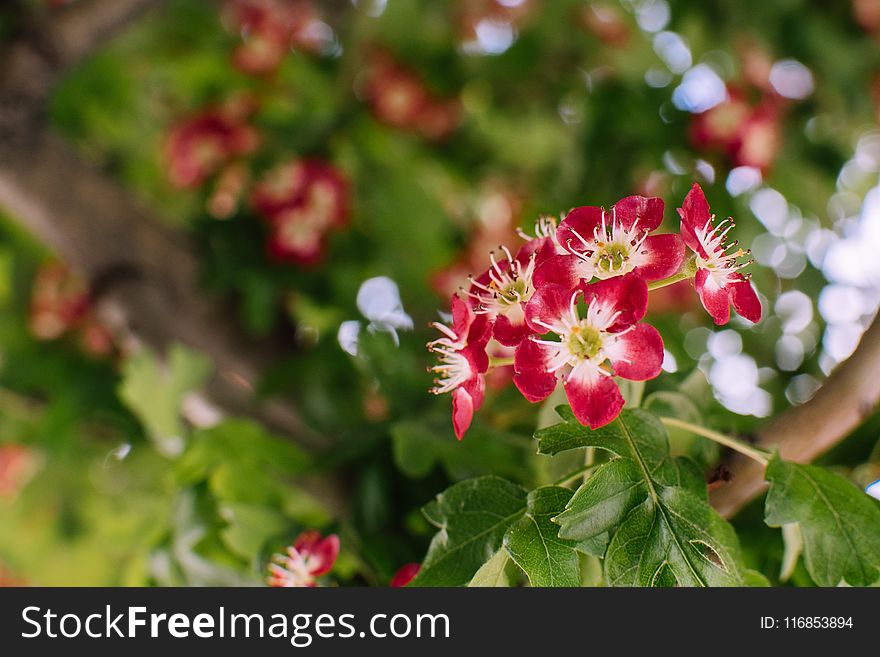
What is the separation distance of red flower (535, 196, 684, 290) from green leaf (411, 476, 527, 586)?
13 centimetres

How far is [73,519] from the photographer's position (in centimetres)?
146

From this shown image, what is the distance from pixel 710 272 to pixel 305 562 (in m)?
0.38

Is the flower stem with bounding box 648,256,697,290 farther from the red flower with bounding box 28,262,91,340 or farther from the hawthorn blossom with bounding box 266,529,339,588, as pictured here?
the red flower with bounding box 28,262,91,340

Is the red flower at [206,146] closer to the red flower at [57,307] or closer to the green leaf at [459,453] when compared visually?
the red flower at [57,307]

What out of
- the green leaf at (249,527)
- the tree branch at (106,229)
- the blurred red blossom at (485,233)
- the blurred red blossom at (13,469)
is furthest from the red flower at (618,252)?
the blurred red blossom at (13,469)

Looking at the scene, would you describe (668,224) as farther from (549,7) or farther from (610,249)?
(549,7)

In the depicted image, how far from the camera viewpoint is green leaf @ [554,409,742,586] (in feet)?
1.40

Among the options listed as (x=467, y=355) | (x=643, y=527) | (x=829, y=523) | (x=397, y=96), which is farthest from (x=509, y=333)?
(x=397, y=96)

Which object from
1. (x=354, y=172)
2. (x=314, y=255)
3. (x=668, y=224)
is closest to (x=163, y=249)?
(x=314, y=255)

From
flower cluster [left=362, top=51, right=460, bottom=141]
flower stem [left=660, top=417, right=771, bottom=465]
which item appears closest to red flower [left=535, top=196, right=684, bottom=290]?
flower stem [left=660, top=417, right=771, bottom=465]

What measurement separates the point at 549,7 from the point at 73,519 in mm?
1314

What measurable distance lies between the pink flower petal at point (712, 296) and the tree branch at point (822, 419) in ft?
0.45

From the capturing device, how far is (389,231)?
57.5 inches

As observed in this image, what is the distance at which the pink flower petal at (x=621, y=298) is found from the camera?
1.42 ft
